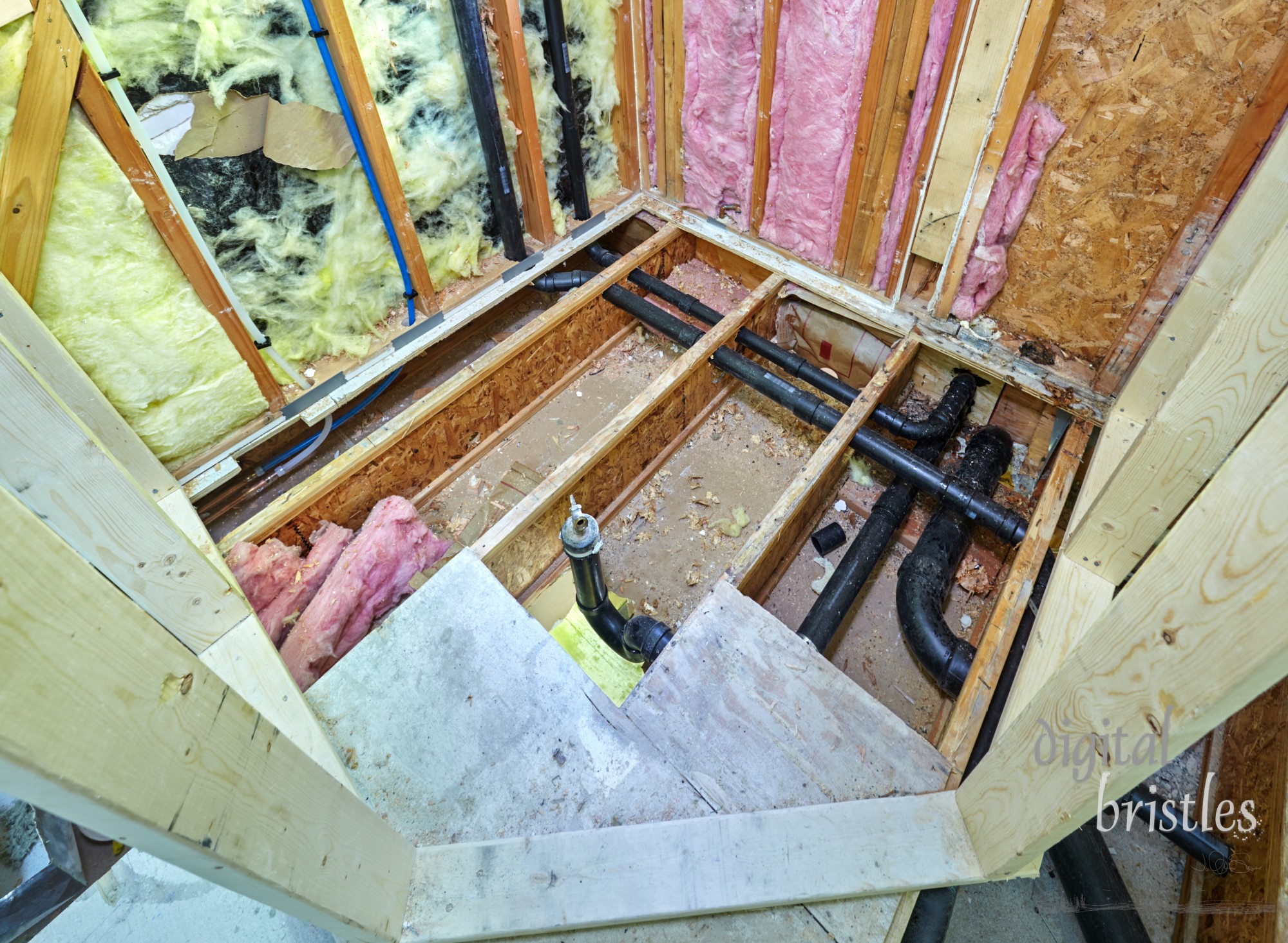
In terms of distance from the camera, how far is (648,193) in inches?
124

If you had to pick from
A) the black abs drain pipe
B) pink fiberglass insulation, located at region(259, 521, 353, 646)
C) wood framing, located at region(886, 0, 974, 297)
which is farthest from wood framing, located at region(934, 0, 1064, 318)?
pink fiberglass insulation, located at region(259, 521, 353, 646)

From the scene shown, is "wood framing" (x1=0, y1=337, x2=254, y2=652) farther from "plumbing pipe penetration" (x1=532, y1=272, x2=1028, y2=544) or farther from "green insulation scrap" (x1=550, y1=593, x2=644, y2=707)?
"plumbing pipe penetration" (x1=532, y1=272, x2=1028, y2=544)

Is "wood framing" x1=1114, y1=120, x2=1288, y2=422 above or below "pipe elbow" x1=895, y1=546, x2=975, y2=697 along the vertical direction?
above

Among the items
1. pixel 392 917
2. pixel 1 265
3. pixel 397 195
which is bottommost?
pixel 392 917

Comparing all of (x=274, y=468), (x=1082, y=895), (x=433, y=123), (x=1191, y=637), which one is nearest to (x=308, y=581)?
(x=274, y=468)

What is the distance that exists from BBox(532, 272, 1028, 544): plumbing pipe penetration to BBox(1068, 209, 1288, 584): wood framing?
28 centimetres

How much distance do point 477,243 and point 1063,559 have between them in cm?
242

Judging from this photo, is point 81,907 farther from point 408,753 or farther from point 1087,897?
point 1087,897

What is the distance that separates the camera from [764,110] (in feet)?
7.99

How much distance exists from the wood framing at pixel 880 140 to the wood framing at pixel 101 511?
2378 millimetres

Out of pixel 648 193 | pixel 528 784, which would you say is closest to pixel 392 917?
pixel 528 784

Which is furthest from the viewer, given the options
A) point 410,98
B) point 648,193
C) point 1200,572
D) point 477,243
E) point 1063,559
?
point 648,193

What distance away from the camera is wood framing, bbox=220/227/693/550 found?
2.06m

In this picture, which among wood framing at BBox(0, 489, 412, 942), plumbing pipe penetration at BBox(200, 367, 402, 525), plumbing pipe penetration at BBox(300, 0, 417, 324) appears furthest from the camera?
plumbing pipe penetration at BBox(200, 367, 402, 525)
